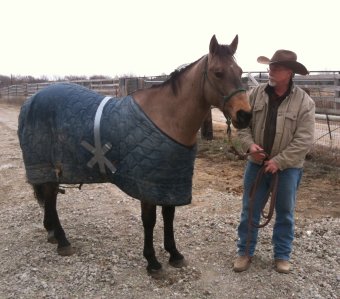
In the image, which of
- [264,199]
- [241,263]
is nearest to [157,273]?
[241,263]

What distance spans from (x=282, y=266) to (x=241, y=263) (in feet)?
1.12

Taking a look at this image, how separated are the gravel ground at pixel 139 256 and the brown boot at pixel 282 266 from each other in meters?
0.04

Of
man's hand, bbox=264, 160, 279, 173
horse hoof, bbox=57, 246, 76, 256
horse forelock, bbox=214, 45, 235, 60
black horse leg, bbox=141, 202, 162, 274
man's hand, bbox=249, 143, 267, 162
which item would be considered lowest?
horse hoof, bbox=57, 246, 76, 256

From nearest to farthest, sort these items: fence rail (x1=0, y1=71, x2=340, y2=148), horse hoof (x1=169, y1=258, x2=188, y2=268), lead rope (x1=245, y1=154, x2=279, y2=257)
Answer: lead rope (x1=245, y1=154, x2=279, y2=257) → horse hoof (x1=169, y1=258, x2=188, y2=268) → fence rail (x1=0, y1=71, x2=340, y2=148)

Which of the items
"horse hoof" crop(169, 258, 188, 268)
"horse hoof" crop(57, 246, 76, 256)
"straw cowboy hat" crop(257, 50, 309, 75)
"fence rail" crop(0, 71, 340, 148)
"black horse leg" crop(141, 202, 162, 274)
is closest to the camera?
"straw cowboy hat" crop(257, 50, 309, 75)

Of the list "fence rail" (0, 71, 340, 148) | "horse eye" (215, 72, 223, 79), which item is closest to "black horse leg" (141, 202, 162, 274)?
"horse eye" (215, 72, 223, 79)

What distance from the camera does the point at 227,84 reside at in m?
2.75

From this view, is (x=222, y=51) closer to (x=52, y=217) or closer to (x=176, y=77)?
(x=176, y=77)

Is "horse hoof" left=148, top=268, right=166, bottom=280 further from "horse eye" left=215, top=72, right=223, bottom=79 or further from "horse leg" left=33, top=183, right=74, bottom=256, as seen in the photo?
"horse eye" left=215, top=72, right=223, bottom=79

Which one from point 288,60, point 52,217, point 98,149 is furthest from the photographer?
point 52,217

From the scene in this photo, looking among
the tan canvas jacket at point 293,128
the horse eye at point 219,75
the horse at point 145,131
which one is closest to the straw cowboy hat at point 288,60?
the tan canvas jacket at point 293,128

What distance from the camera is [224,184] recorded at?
583 cm

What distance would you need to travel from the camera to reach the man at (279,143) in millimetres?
3004

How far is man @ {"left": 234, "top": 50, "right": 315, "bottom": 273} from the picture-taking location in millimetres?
3004
